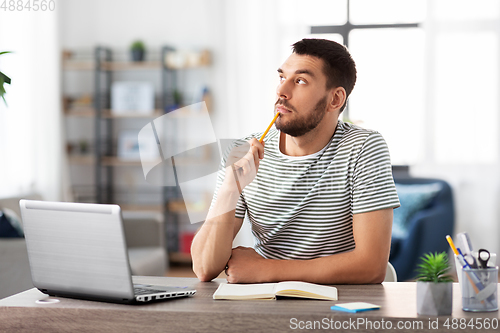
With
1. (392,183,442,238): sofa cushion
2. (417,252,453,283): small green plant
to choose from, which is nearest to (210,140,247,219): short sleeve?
(417,252,453,283): small green plant

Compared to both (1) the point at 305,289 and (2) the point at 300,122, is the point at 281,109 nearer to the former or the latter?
(2) the point at 300,122

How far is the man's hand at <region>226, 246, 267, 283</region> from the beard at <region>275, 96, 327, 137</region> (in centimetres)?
34

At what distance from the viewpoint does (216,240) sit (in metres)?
1.33

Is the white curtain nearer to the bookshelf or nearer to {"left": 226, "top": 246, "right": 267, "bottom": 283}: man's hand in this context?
the bookshelf

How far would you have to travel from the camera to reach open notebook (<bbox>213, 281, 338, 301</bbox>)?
108 centimetres

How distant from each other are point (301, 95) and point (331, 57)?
0.45 feet

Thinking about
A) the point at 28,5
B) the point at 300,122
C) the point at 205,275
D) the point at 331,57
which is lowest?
the point at 205,275

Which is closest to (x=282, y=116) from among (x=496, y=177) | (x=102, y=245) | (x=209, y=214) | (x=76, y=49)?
(x=209, y=214)

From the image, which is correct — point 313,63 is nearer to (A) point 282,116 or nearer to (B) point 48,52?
(A) point 282,116

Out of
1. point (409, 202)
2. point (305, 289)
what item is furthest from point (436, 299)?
point (409, 202)

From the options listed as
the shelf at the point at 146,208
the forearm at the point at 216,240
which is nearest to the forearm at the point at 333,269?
the forearm at the point at 216,240

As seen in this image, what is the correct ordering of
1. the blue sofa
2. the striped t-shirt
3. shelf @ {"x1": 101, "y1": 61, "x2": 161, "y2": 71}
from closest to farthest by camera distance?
the striped t-shirt, the blue sofa, shelf @ {"x1": 101, "y1": 61, "x2": 161, "y2": 71}

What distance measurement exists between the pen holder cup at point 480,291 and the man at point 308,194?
0.31 meters

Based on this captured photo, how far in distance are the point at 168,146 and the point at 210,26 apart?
3.64 metres
